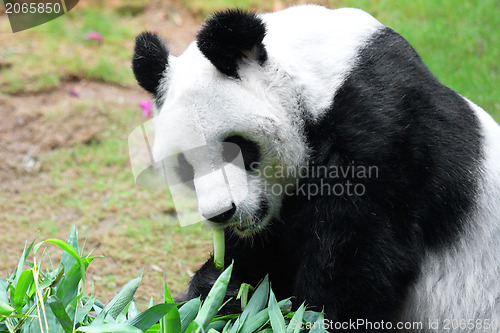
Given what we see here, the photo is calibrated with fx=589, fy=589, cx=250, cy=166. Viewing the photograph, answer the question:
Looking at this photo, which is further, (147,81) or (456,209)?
(147,81)

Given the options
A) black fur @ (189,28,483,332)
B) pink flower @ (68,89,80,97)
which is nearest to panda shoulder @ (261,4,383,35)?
black fur @ (189,28,483,332)

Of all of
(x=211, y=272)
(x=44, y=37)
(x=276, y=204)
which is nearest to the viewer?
(x=276, y=204)

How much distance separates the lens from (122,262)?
4.20 meters

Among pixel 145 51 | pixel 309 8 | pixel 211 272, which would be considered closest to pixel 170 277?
pixel 211 272

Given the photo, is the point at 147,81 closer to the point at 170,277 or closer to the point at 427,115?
the point at 427,115

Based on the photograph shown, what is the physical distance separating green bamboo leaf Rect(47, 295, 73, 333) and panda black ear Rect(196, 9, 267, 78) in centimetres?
121

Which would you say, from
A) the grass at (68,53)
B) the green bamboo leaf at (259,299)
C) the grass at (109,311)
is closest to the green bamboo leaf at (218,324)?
the grass at (109,311)

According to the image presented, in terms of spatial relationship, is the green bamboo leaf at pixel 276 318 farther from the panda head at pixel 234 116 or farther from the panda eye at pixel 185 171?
the panda eye at pixel 185 171

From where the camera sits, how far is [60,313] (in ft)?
7.88

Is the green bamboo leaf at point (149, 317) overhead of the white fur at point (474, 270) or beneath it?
beneath

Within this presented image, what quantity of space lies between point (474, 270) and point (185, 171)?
4.67 ft

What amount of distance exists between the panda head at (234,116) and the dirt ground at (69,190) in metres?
0.69

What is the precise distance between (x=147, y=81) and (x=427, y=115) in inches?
53.5

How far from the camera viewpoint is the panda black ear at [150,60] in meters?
2.90
